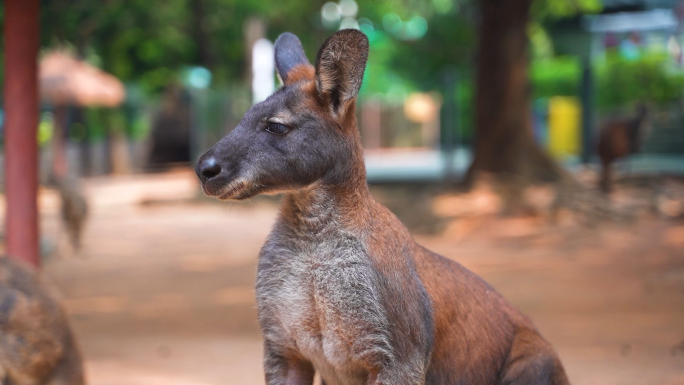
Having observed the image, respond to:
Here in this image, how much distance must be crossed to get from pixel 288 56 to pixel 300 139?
502 mm

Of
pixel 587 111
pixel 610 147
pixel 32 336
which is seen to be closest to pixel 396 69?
pixel 587 111

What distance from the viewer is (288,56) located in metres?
2.91

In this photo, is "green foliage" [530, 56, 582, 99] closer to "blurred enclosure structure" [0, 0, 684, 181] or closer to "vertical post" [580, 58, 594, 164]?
"blurred enclosure structure" [0, 0, 684, 181]

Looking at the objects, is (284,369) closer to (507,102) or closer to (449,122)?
(507,102)

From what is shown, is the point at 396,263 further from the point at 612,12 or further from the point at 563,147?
the point at 563,147

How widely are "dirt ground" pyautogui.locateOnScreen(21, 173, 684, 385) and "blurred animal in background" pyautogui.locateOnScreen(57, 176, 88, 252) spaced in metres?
0.29

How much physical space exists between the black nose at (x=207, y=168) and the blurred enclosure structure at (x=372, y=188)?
3.24 feet

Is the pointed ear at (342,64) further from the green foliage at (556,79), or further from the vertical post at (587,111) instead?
the green foliage at (556,79)

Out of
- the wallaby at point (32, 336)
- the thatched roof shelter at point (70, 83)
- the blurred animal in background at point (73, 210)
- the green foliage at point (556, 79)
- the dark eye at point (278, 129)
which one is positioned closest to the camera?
the dark eye at point (278, 129)

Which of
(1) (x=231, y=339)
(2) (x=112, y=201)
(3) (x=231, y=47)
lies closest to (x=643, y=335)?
(1) (x=231, y=339)

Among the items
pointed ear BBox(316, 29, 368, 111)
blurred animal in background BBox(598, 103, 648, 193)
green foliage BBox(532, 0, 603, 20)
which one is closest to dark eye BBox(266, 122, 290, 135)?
pointed ear BBox(316, 29, 368, 111)

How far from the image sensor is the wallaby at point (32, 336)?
3738 mm

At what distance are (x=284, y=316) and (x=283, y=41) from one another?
1083mm

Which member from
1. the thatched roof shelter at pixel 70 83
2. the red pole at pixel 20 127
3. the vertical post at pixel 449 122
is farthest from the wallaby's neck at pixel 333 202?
the thatched roof shelter at pixel 70 83
